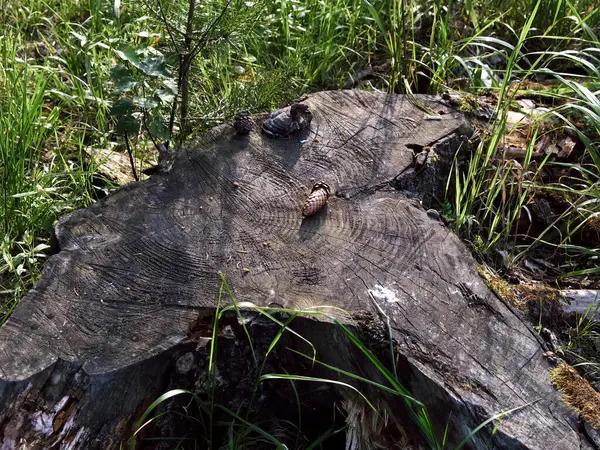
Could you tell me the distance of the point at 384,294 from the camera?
1639 mm

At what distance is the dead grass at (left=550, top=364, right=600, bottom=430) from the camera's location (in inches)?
56.6

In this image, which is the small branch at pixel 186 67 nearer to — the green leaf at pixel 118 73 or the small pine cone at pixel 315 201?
the green leaf at pixel 118 73

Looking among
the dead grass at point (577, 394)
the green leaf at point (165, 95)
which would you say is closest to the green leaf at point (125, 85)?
the green leaf at point (165, 95)

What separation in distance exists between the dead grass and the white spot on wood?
416mm

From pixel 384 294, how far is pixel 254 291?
0.34 meters

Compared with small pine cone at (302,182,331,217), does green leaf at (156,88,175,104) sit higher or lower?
higher

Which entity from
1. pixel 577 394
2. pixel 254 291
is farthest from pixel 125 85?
pixel 577 394

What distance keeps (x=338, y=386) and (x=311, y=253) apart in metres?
0.37

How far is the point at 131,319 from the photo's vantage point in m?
1.59

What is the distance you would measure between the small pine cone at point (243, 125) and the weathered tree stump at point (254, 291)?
0.09ft

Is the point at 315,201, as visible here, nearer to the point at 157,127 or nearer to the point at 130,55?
the point at 157,127

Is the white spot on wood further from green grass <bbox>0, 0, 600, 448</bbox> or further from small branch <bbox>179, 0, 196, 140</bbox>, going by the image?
small branch <bbox>179, 0, 196, 140</bbox>

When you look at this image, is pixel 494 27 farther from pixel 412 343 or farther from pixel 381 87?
pixel 412 343

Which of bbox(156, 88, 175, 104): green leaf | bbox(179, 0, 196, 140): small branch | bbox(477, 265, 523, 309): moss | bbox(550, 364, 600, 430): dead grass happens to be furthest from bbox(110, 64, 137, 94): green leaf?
bbox(550, 364, 600, 430): dead grass
